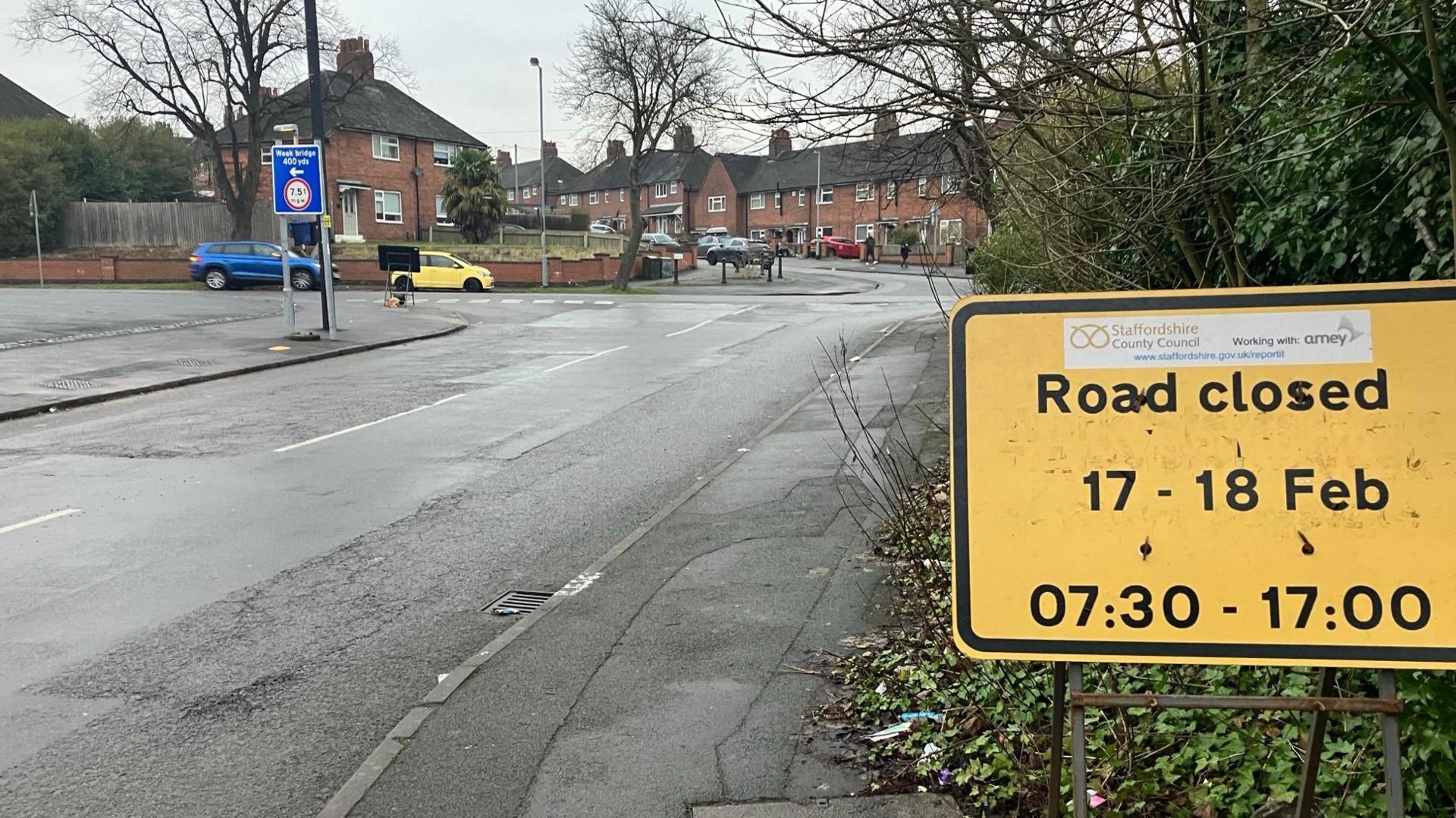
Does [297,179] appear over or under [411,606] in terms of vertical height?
over

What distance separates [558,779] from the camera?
4188 mm

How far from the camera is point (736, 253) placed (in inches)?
2313

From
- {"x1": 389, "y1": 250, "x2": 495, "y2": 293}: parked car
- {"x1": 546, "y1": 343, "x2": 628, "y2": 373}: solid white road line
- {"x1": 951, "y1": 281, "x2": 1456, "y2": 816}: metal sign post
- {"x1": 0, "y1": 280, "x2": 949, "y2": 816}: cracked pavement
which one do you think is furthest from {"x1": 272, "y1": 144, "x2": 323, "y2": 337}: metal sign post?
{"x1": 951, "y1": 281, "x2": 1456, "y2": 816}: metal sign post

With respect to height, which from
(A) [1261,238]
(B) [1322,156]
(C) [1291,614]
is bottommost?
(C) [1291,614]

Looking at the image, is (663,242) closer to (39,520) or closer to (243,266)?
(243,266)

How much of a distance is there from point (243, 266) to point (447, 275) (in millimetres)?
7445

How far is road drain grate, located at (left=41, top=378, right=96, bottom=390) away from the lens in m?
15.8

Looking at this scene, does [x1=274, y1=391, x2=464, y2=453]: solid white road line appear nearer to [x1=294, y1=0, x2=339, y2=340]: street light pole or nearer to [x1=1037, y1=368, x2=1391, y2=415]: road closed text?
[x1=294, y1=0, x2=339, y2=340]: street light pole

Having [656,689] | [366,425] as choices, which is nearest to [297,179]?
[366,425]

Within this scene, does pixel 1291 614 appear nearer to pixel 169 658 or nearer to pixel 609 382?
pixel 169 658

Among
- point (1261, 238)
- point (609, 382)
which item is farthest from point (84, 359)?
point (1261, 238)

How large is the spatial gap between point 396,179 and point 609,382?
46.2 metres

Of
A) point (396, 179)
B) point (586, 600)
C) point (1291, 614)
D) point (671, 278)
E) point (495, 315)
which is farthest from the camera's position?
point (396, 179)

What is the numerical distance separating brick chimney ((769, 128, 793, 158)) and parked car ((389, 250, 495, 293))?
1494 inches
